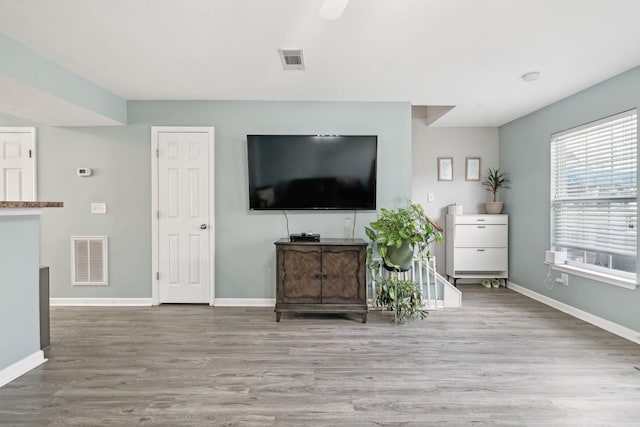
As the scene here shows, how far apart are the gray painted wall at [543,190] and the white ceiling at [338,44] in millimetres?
197

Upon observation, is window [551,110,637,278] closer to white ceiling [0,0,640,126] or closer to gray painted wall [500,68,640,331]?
gray painted wall [500,68,640,331]

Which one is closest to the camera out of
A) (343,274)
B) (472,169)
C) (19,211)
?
(19,211)

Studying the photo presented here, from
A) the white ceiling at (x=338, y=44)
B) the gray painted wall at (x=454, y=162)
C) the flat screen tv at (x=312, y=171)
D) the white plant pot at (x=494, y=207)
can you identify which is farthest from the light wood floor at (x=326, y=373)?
the white ceiling at (x=338, y=44)

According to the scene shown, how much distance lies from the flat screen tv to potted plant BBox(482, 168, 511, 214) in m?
2.19

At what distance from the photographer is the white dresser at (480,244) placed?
4.65 m

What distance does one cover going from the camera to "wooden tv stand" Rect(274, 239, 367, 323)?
10.7 feet

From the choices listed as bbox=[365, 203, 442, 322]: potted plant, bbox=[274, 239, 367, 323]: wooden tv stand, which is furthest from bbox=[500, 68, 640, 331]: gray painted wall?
bbox=[274, 239, 367, 323]: wooden tv stand

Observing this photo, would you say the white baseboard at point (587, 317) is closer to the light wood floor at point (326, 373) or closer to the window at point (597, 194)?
the light wood floor at point (326, 373)

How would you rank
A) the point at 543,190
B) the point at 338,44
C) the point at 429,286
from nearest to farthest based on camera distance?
the point at 338,44, the point at 429,286, the point at 543,190

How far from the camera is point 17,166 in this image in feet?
12.5

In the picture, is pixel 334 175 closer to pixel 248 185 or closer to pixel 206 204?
pixel 248 185

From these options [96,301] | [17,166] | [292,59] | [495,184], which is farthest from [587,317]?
[17,166]

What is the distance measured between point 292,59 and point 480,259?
372 centimetres

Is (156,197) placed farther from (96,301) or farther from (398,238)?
(398,238)
